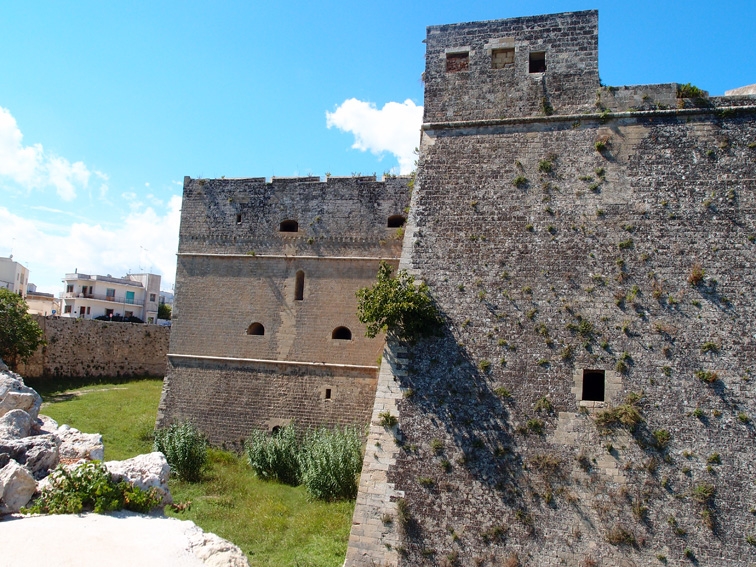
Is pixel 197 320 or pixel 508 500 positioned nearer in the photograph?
pixel 508 500

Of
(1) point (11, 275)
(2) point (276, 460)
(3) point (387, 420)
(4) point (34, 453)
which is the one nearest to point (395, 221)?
(2) point (276, 460)

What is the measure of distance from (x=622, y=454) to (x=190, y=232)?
43.5 ft

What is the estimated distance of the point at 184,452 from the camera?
13938 millimetres

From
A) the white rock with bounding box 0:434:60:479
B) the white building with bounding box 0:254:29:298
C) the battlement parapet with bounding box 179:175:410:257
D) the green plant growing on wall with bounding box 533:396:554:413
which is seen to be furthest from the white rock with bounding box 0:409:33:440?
the white building with bounding box 0:254:29:298

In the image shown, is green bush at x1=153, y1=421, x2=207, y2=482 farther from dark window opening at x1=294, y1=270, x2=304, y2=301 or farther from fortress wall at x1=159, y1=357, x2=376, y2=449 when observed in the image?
dark window opening at x1=294, y1=270, x2=304, y2=301

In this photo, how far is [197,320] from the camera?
647 inches

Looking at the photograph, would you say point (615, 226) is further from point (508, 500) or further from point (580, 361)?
point (508, 500)

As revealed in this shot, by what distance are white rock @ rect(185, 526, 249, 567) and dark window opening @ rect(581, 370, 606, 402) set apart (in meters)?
5.86

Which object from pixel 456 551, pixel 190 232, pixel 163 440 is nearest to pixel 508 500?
pixel 456 551

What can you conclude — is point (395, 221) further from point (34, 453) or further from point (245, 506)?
point (34, 453)

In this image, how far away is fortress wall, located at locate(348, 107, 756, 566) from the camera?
8430 millimetres

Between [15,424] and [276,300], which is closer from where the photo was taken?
[15,424]

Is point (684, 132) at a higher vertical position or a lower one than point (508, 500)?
higher

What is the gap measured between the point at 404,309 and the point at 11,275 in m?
54.8
